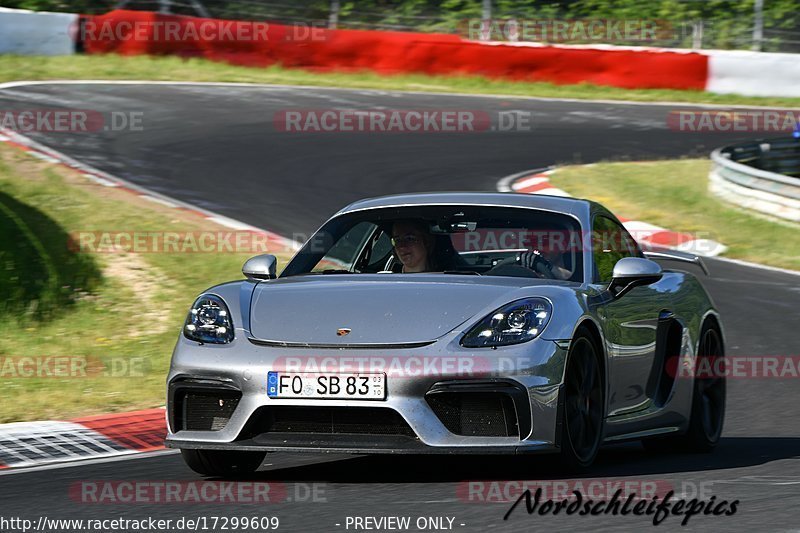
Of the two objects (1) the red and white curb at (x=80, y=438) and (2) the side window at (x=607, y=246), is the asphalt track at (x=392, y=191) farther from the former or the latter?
(2) the side window at (x=607, y=246)

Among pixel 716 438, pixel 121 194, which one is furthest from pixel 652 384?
pixel 121 194

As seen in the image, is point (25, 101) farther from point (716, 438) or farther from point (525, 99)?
point (716, 438)

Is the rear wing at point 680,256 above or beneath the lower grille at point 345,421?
above

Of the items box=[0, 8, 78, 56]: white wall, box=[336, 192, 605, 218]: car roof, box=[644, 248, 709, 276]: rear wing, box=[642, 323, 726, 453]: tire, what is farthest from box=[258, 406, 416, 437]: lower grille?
box=[0, 8, 78, 56]: white wall

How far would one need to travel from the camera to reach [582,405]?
5.93m

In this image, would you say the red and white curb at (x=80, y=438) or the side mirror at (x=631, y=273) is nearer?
the side mirror at (x=631, y=273)

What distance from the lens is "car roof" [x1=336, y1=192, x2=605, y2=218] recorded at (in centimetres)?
679

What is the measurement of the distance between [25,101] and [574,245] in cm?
1467

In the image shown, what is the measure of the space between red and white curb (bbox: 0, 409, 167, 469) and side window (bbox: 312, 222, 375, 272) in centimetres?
132

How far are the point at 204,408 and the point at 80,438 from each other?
1778mm

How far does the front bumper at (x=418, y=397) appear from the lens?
5469 mm

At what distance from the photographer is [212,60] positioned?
25281 millimetres

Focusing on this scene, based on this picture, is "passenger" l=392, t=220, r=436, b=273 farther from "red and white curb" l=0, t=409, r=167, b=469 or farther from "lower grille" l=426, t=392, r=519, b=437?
"red and white curb" l=0, t=409, r=167, b=469

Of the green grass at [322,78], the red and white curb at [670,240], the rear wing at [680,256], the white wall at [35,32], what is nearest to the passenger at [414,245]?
the rear wing at [680,256]
